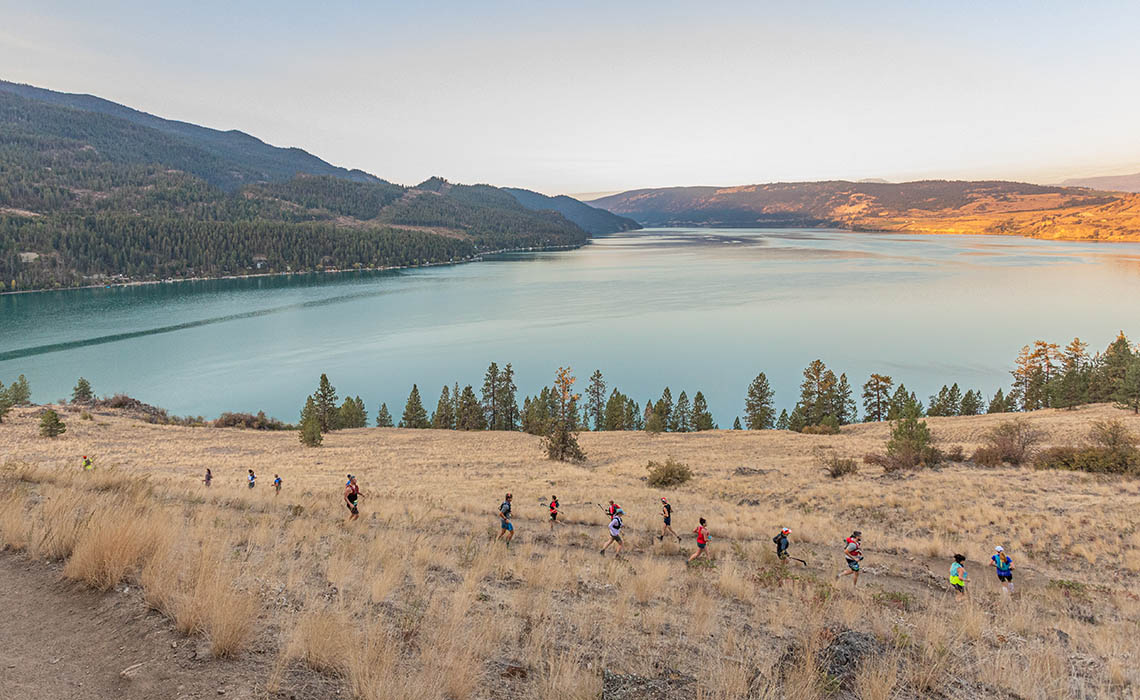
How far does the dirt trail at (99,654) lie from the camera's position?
4074mm

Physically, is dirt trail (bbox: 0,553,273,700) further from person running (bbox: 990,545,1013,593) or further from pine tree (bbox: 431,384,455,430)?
pine tree (bbox: 431,384,455,430)

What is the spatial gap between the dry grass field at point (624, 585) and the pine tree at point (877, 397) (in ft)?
141

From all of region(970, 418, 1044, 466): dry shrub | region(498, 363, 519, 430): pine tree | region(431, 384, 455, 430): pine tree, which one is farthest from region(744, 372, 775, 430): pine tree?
region(431, 384, 455, 430): pine tree

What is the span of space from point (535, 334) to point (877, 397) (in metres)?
61.2

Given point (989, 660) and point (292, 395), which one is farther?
point (292, 395)

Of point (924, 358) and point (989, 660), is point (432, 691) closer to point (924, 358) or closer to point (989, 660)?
point (989, 660)

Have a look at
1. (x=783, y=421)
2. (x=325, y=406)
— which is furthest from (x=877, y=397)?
(x=325, y=406)

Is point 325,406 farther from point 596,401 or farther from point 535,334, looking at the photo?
point 535,334

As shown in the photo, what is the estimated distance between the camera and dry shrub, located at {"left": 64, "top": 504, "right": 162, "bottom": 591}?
18.8 feet

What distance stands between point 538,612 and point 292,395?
243 ft

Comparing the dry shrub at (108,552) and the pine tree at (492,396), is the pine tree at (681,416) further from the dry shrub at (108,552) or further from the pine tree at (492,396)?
the dry shrub at (108,552)

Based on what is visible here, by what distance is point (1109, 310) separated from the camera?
116 m

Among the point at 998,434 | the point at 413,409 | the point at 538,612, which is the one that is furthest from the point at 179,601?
the point at 413,409

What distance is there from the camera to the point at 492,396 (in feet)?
219
